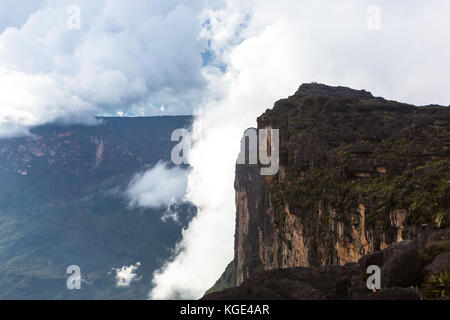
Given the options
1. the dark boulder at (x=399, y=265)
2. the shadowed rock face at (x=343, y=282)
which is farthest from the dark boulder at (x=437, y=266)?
the dark boulder at (x=399, y=265)

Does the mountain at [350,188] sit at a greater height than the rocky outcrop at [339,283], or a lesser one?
greater

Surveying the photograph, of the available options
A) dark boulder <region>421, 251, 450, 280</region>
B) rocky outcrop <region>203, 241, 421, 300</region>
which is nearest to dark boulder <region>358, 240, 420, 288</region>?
rocky outcrop <region>203, 241, 421, 300</region>

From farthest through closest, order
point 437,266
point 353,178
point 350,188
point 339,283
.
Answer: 1. point 353,178
2. point 350,188
3. point 339,283
4. point 437,266

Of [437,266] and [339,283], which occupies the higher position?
[437,266]

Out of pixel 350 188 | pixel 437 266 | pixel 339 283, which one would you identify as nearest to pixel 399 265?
pixel 437 266

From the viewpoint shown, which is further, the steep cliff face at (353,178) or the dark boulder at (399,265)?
the steep cliff face at (353,178)

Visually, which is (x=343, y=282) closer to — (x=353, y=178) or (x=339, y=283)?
(x=339, y=283)

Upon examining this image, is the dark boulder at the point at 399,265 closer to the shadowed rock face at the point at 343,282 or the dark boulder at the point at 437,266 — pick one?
the shadowed rock face at the point at 343,282
